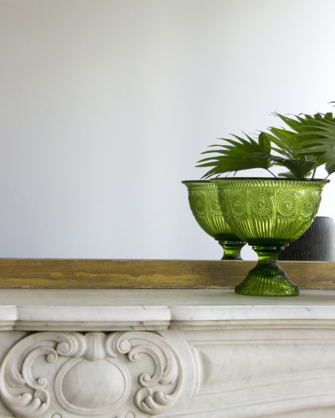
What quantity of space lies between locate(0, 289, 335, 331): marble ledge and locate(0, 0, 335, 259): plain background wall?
232mm

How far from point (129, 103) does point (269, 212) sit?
377mm

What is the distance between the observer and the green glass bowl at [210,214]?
692 millimetres

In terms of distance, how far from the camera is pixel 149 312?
1.38 ft

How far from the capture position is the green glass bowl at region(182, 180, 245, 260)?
692 millimetres

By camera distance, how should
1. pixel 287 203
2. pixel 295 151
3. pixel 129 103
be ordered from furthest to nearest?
pixel 129 103 → pixel 295 151 → pixel 287 203

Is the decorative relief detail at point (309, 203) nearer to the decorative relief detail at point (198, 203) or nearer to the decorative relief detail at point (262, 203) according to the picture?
the decorative relief detail at point (262, 203)

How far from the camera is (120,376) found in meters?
0.43

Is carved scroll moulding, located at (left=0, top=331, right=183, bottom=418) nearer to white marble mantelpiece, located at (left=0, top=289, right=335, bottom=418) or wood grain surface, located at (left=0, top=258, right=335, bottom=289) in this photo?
white marble mantelpiece, located at (left=0, top=289, right=335, bottom=418)

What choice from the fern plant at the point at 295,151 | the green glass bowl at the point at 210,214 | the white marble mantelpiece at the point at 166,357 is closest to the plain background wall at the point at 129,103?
the green glass bowl at the point at 210,214

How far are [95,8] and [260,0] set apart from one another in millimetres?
310

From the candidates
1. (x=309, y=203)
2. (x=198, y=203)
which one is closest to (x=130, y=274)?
(x=198, y=203)

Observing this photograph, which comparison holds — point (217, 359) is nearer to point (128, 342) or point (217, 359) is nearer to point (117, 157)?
point (128, 342)

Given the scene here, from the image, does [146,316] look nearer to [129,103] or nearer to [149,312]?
[149,312]

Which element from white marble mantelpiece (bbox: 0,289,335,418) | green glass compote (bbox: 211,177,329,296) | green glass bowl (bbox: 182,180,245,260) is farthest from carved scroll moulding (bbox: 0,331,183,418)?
green glass bowl (bbox: 182,180,245,260)
